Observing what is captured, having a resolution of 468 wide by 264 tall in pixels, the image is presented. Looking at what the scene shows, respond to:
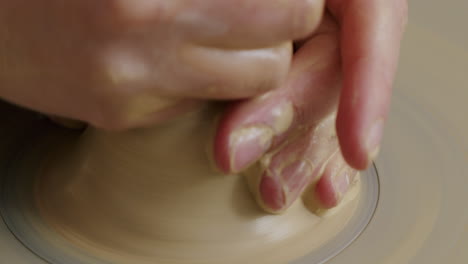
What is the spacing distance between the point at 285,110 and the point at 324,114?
96 mm

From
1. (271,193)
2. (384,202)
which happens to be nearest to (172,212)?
(271,193)

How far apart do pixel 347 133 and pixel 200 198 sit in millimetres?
Result: 244

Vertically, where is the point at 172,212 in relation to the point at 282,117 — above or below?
below

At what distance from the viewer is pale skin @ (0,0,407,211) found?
2.57 ft

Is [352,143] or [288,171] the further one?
[288,171]

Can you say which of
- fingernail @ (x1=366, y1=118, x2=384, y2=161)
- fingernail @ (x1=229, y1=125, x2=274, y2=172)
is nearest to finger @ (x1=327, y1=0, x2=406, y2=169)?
fingernail @ (x1=366, y1=118, x2=384, y2=161)

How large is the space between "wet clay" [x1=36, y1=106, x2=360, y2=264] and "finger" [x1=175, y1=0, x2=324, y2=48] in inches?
7.8

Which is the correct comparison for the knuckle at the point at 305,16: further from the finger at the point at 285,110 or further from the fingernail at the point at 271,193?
the fingernail at the point at 271,193

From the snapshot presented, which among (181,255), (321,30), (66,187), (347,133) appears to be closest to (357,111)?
(347,133)

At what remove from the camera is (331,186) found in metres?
1.09

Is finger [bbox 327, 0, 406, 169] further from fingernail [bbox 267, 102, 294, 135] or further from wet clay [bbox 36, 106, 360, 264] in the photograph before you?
wet clay [bbox 36, 106, 360, 264]

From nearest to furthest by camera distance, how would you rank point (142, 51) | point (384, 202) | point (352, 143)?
point (142, 51) < point (352, 143) < point (384, 202)

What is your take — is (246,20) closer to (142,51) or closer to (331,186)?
(142,51)

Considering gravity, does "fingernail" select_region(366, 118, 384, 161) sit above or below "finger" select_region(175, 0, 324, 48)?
below
